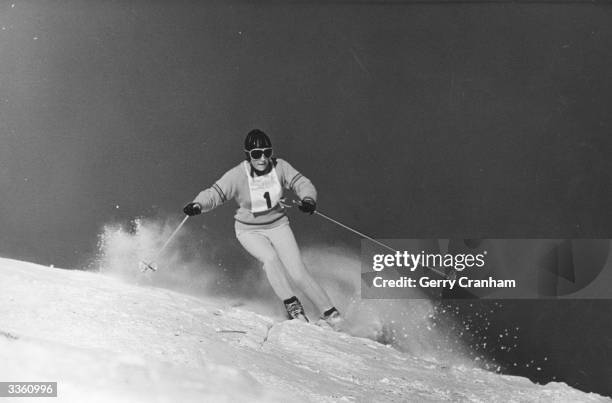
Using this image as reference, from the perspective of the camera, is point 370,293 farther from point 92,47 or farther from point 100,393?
point 92,47

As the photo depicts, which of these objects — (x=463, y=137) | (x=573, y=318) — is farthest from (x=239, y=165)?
(x=573, y=318)

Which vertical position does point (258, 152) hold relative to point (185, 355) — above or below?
above

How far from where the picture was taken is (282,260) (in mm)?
2301

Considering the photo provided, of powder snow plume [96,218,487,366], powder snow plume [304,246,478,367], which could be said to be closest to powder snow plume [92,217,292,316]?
powder snow plume [96,218,487,366]

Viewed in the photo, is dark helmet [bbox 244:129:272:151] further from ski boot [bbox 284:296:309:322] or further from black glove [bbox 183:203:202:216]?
ski boot [bbox 284:296:309:322]

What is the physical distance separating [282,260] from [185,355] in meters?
0.47

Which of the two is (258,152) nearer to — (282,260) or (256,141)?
(256,141)

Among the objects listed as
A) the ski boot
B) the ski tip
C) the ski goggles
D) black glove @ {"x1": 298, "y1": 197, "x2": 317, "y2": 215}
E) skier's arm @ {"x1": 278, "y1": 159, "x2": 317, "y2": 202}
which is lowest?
the ski boot

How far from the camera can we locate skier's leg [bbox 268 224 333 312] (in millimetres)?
2293

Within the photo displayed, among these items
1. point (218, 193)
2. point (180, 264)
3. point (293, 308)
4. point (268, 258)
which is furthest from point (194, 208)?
point (293, 308)

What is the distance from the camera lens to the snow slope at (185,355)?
1965 millimetres

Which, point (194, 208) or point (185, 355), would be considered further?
point (194, 208)

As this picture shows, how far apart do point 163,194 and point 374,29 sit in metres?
0.92

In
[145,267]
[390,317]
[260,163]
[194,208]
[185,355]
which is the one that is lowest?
[185,355]
